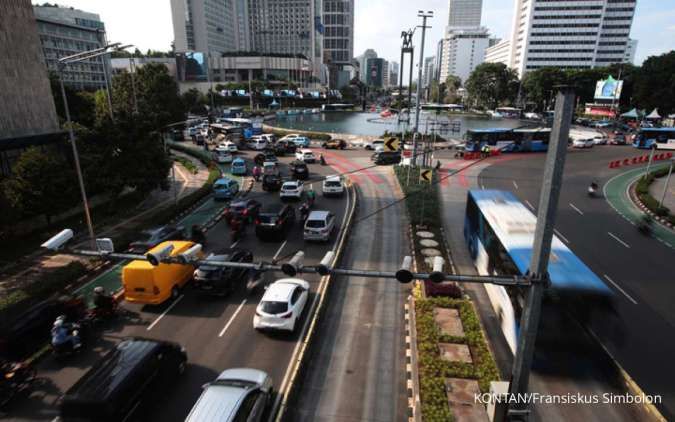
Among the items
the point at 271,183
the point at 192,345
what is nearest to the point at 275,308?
the point at 192,345

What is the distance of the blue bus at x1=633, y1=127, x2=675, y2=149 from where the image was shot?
179 ft

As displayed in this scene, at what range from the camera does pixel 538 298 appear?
7102 millimetres

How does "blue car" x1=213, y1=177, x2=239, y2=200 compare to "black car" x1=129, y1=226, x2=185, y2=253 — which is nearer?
"black car" x1=129, y1=226, x2=185, y2=253

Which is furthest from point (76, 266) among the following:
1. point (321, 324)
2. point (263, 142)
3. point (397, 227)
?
point (263, 142)

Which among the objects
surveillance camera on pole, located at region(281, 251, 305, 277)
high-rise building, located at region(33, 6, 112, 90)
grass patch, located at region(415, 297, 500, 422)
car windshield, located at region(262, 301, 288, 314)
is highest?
high-rise building, located at region(33, 6, 112, 90)

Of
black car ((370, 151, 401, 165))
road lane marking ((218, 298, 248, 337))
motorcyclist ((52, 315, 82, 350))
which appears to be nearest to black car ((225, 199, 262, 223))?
road lane marking ((218, 298, 248, 337))

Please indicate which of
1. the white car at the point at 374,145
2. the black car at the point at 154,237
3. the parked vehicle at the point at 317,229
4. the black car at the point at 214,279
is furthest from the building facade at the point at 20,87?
the white car at the point at 374,145

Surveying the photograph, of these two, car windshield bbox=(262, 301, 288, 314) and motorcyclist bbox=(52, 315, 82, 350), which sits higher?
car windshield bbox=(262, 301, 288, 314)

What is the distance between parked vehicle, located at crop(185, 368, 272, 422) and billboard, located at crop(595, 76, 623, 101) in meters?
103

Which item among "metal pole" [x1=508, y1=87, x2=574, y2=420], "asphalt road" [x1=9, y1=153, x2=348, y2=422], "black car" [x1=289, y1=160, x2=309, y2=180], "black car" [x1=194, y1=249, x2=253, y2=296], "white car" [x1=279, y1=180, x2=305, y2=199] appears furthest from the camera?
"black car" [x1=289, y1=160, x2=309, y2=180]

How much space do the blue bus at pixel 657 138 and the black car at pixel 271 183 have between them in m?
54.6

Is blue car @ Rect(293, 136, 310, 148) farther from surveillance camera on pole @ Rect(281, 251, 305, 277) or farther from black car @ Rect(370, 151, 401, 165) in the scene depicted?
surveillance camera on pole @ Rect(281, 251, 305, 277)

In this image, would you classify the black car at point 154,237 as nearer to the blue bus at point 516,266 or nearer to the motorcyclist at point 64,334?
the motorcyclist at point 64,334

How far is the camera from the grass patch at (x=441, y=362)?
10.6 meters
